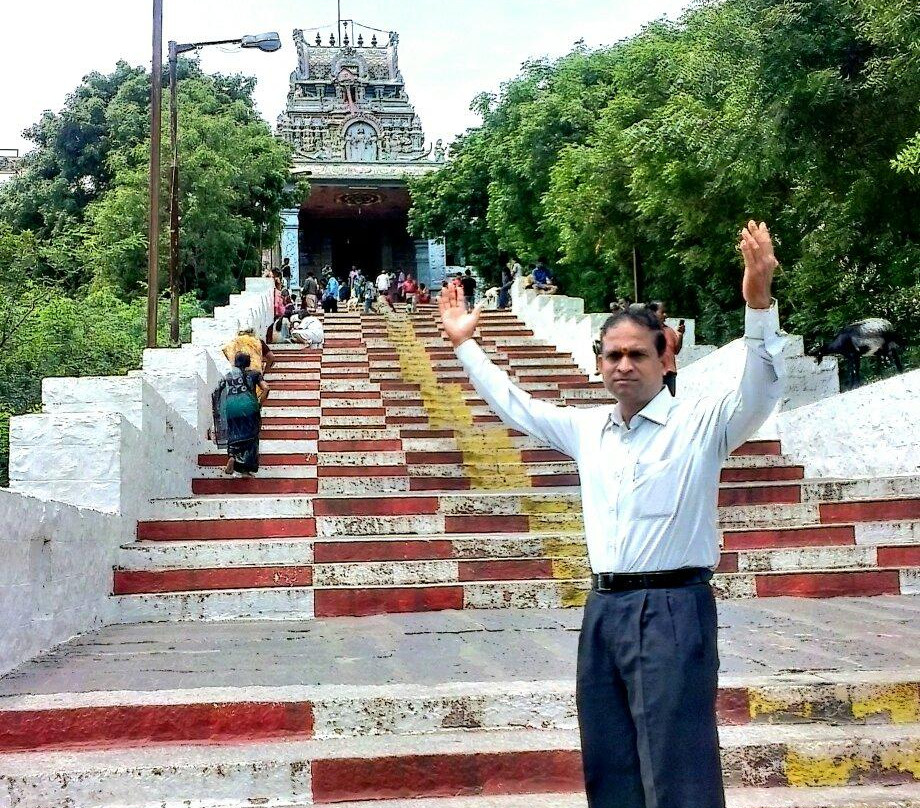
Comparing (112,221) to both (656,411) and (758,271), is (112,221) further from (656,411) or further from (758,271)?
(758,271)

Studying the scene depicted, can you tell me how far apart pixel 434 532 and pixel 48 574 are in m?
3.16

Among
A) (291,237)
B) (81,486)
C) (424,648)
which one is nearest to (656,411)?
(424,648)

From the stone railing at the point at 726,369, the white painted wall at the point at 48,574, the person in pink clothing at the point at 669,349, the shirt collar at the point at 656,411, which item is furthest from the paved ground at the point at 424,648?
the stone railing at the point at 726,369

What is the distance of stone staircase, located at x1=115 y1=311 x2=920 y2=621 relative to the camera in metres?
7.10

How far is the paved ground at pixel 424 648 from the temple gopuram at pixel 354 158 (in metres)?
27.1

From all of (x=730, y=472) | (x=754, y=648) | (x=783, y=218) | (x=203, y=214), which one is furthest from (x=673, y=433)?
(x=203, y=214)

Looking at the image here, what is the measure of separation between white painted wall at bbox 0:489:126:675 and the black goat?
25.4 ft

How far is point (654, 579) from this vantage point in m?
2.73

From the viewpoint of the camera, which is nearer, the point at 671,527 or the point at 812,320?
the point at 671,527

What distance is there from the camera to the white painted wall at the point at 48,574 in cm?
513

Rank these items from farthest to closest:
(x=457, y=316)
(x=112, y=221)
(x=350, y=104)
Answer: (x=350, y=104), (x=112, y=221), (x=457, y=316)

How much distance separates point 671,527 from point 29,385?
35.0 feet

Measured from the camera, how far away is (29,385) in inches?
473

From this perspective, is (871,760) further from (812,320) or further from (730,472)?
(812,320)
